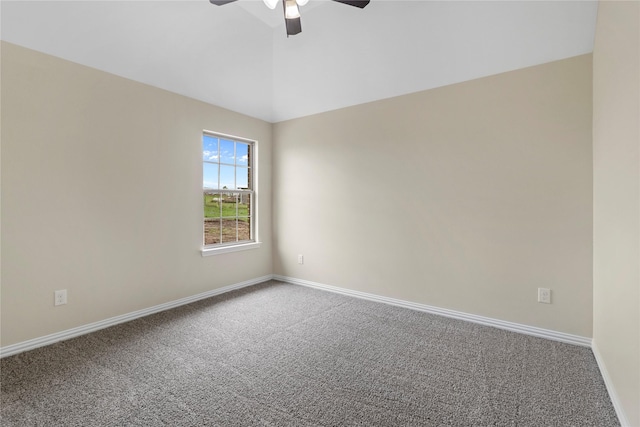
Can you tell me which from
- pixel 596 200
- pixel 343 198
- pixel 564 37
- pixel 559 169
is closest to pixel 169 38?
pixel 343 198

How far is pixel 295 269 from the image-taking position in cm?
425

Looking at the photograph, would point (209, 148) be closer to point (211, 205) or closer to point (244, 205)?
point (211, 205)

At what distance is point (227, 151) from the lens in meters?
3.94

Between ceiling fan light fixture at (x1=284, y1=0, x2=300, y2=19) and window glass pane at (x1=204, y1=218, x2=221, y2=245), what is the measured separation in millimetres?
2470

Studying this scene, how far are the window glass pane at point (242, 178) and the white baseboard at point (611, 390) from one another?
13.0 feet

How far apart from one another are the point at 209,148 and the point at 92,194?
1427 millimetres

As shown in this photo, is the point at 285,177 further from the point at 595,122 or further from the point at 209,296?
the point at 595,122

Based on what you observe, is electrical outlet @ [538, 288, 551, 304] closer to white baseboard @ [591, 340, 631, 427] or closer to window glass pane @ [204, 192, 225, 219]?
white baseboard @ [591, 340, 631, 427]

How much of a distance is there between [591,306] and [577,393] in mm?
937

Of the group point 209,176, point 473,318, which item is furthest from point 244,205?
point 473,318

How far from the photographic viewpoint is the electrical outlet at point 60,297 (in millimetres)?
2439

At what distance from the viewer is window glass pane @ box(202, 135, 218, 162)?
144 inches

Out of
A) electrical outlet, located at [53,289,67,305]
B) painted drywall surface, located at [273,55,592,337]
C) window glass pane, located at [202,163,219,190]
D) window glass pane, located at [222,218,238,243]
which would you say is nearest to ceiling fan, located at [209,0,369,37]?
painted drywall surface, located at [273,55,592,337]

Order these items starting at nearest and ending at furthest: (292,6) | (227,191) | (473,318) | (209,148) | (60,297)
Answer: (292,6)
(60,297)
(473,318)
(209,148)
(227,191)
